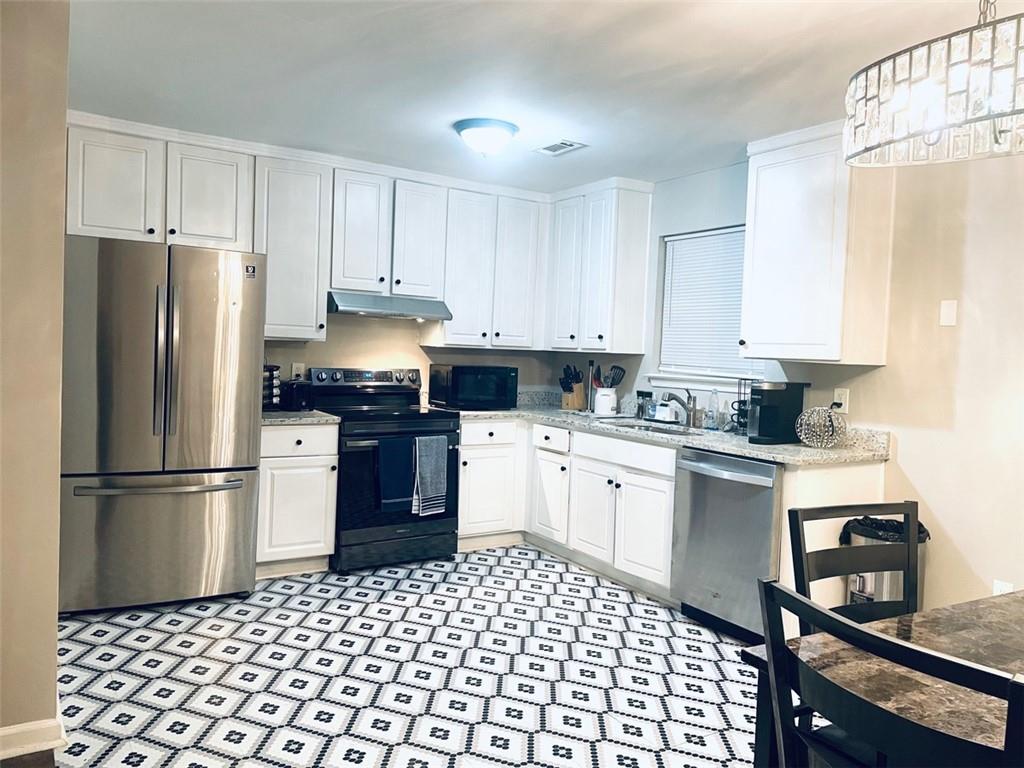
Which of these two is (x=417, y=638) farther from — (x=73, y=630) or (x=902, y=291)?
(x=902, y=291)

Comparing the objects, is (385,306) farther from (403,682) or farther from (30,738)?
(30,738)

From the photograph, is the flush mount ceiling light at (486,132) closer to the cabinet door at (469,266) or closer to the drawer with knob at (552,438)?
the cabinet door at (469,266)

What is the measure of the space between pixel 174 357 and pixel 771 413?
2826mm

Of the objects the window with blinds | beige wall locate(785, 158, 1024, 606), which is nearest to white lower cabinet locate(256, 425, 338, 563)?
the window with blinds

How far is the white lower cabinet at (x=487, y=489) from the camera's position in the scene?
4.58m

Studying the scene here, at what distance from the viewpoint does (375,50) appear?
9.02 ft

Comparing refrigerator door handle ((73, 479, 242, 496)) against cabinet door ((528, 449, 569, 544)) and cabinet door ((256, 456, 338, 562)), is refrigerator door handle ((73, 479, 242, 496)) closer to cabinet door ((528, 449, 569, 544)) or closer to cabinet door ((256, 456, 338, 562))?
cabinet door ((256, 456, 338, 562))

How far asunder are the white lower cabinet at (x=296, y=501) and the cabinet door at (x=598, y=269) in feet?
5.75

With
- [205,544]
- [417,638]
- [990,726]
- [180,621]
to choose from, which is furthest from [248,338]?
[990,726]

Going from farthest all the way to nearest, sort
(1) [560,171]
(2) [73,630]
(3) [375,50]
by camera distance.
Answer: (1) [560,171] → (2) [73,630] → (3) [375,50]

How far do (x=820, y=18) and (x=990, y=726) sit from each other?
2.07 meters

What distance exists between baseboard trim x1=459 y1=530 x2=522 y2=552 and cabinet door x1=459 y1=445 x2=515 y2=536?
65 mm

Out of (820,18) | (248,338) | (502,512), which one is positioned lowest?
(502,512)

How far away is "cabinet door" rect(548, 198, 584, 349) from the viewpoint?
489 cm
